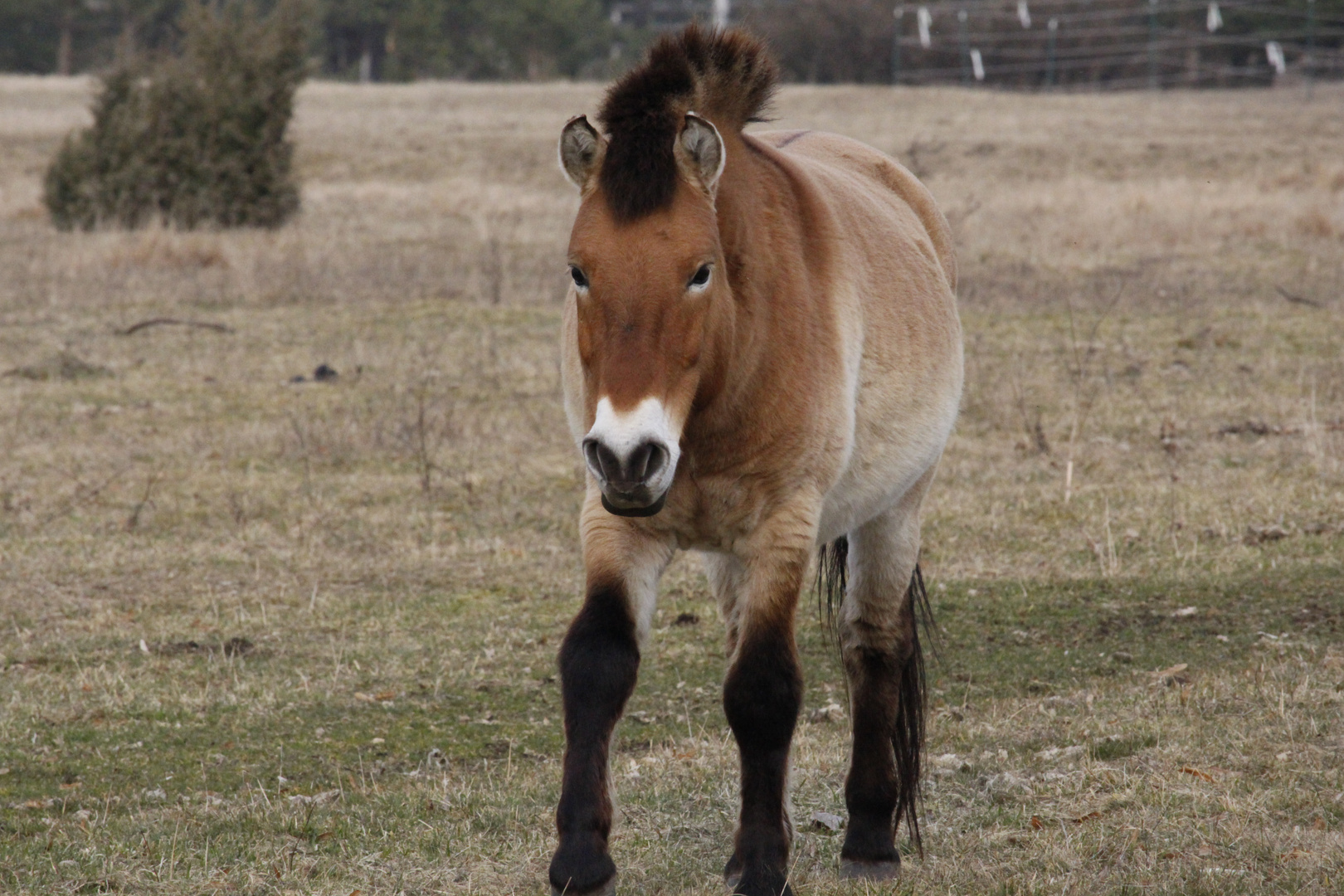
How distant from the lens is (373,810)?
441 centimetres

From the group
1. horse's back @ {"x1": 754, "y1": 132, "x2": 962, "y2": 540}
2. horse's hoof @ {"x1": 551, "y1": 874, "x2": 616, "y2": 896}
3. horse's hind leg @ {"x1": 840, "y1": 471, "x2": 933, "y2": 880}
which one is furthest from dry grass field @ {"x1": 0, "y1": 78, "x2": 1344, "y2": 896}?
horse's back @ {"x1": 754, "y1": 132, "x2": 962, "y2": 540}

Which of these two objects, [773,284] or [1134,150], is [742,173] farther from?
[1134,150]

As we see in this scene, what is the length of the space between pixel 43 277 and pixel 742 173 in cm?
1418

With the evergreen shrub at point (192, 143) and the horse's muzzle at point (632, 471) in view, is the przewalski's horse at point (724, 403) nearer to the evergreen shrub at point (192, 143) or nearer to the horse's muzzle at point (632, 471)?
the horse's muzzle at point (632, 471)

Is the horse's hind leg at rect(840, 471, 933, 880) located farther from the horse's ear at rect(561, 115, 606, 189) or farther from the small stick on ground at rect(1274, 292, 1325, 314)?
the small stick on ground at rect(1274, 292, 1325, 314)

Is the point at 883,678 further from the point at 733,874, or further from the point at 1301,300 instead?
the point at 1301,300

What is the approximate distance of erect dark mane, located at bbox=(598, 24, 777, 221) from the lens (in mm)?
3119

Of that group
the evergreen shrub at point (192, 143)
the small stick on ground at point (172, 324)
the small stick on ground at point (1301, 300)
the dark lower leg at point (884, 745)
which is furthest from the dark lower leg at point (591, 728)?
the evergreen shrub at point (192, 143)

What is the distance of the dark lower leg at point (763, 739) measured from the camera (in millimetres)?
3307

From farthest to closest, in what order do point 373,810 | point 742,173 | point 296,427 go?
point 296,427
point 373,810
point 742,173

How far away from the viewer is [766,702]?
3303 mm

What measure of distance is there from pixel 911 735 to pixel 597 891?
4.93ft

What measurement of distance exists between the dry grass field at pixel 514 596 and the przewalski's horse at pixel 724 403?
54 centimetres

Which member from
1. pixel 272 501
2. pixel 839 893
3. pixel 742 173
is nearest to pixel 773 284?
pixel 742 173
